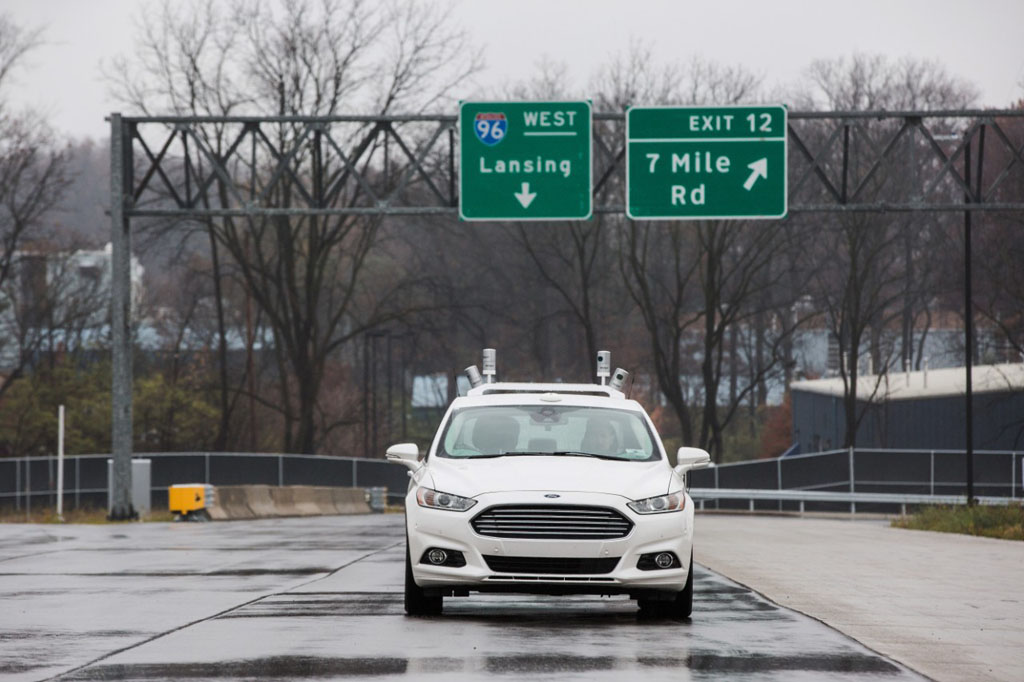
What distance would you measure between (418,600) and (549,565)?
1142 millimetres

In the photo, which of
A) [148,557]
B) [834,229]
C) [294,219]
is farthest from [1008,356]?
[148,557]

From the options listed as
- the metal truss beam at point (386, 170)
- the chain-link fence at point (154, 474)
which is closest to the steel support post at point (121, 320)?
the metal truss beam at point (386, 170)

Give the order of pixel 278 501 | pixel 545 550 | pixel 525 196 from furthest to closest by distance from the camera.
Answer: pixel 278 501, pixel 525 196, pixel 545 550

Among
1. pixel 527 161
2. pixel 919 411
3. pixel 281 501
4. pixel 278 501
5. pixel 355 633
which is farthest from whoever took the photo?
pixel 919 411

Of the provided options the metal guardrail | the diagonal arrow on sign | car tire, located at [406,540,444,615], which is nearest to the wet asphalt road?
car tire, located at [406,540,444,615]

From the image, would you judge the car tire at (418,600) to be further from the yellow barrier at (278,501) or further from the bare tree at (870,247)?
the bare tree at (870,247)

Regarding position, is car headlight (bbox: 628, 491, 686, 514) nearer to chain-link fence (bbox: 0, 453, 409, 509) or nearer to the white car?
the white car

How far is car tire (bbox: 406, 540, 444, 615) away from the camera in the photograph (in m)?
11.9

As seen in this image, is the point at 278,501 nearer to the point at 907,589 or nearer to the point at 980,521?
the point at 980,521

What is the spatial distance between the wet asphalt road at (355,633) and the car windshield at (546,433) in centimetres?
123

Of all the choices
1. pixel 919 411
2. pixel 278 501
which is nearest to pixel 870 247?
pixel 919 411

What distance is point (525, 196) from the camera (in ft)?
105

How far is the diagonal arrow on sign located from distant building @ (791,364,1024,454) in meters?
25.5

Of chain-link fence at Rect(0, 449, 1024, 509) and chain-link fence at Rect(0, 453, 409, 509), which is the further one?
chain-link fence at Rect(0, 449, 1024, 509)
